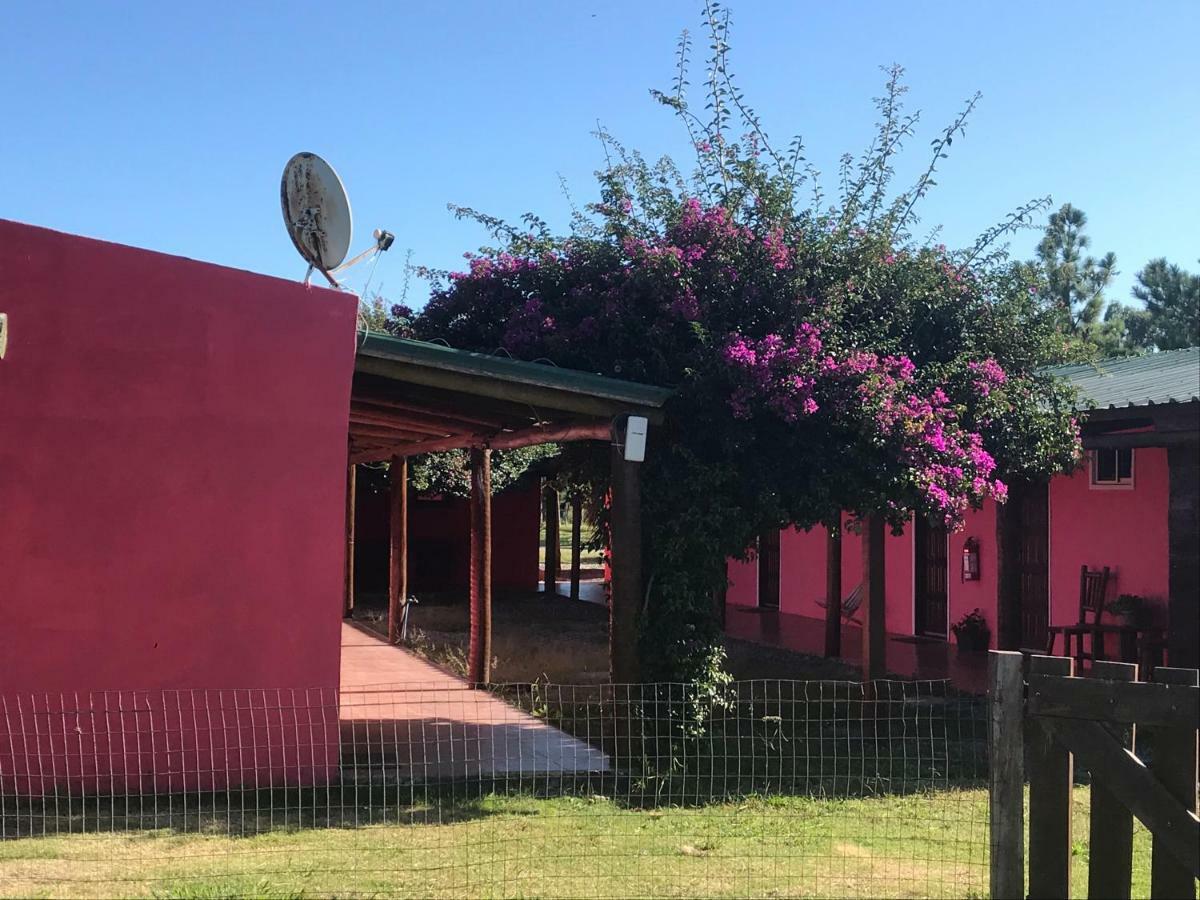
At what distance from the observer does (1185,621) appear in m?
8.28

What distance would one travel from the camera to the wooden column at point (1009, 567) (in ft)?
35.8

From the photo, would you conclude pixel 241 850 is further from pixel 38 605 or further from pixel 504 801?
pixel 38 605

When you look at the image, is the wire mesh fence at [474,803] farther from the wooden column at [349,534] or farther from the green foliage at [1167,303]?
the green foliage at [1167,303]

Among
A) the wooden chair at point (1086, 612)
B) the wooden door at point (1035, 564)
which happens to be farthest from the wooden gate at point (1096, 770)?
the wooden door at point (1035, 564)

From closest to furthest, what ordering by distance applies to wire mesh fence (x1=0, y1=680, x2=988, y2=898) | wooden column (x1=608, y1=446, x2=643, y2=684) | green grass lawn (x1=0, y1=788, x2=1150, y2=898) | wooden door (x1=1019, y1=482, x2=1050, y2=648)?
1. green grass lawn (x1=0, y1=788, x2=1150, y2=898)
2. wire mesh fence (x1=0, y1=680, x2=988, y2=898)
3. wooden column (x1=608, y1=446, x2=643, y2=684)
4. wooden door (x1=1019, y1=482, x2=1050, y2=648)

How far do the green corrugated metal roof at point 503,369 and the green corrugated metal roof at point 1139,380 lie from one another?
154 inches

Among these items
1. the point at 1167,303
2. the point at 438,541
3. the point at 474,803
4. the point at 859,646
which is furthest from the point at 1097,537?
the point at 1167,303

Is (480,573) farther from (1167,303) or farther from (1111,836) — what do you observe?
(1167,303)

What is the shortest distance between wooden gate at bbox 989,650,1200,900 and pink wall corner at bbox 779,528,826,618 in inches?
475

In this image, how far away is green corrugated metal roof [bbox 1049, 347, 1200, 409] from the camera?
28.5 feet

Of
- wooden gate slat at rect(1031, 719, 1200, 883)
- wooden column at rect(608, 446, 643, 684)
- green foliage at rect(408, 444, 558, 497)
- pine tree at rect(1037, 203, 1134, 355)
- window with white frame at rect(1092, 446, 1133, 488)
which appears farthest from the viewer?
pine tree at rect(1037, 203, 1134, 355)

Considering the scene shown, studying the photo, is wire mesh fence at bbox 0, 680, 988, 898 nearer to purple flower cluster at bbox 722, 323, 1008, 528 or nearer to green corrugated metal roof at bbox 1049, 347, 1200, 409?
purple flower cluster at bbox 722, 323, 1008, 528

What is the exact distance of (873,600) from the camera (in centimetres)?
965

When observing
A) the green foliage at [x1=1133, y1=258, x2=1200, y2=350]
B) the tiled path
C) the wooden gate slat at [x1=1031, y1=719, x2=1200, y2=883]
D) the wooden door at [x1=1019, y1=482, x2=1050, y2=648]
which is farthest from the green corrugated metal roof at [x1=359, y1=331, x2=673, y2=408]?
the green foliage at [x1=1133, y1=258, x2=1200, y2=350]
